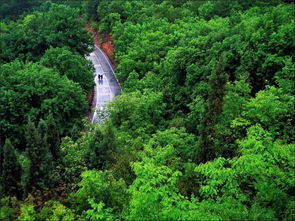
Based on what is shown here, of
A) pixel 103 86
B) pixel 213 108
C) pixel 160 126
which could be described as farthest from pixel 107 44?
pixel 213 108

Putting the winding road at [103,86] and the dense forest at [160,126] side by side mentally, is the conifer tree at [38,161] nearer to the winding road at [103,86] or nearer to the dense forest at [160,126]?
the dense forest at [160,126]

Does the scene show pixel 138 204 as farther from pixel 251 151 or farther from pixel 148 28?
pixel 148 28

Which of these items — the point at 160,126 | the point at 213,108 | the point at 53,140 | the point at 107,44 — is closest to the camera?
the point at 213,108

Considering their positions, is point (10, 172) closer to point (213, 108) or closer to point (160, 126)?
point (213, 108)

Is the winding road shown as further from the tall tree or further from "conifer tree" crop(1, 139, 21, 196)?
"conifer tree" crop(1, 139, 21, 196)

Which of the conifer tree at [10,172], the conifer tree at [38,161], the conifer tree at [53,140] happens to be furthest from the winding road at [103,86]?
the conifer tree at [38,161]

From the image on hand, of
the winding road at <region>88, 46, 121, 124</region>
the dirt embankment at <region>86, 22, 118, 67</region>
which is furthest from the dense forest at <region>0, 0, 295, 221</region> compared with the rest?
the dirt embankment at <region>86, 22, 118, 67</region>

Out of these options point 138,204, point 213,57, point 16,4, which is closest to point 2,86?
point 213,57
